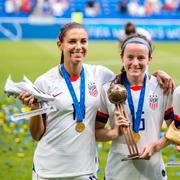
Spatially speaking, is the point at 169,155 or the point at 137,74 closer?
the point at 137,74

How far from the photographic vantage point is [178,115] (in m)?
4.86

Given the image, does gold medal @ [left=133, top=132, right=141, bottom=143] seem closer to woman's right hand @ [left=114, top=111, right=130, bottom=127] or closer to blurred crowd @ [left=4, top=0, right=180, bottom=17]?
woman's right hand @ [left=114, top=111, right=130, bottom=127]

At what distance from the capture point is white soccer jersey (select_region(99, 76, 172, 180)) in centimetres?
520

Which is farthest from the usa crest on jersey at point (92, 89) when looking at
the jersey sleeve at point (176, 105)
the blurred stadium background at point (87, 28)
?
the blurred stadium background at point (87, 28)

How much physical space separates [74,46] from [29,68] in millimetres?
16100

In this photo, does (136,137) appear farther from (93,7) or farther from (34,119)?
(93,7)

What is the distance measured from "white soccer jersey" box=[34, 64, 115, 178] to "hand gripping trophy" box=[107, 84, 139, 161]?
0.34m

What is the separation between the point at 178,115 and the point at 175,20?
2975 cm

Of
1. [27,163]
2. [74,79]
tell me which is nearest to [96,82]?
[74,79]

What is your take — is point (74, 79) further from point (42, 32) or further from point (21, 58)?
point (42, 32)

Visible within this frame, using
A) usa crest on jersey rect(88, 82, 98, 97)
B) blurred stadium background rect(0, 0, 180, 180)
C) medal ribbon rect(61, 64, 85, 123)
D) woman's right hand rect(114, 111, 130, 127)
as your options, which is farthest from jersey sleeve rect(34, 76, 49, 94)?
blurred stadium background rect(0, 0, 180, 180)

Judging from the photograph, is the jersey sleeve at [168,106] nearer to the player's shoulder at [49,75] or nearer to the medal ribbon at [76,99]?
the medal ribbon at [76,99]

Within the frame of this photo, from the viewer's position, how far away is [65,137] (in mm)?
5156

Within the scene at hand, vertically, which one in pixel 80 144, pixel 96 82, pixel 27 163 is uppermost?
pixel 96 82
